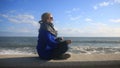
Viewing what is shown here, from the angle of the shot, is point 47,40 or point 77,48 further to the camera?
point 77,48

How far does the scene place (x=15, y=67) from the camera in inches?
208

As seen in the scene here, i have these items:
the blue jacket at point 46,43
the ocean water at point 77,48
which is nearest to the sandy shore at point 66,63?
the blue jacket at point 46,43

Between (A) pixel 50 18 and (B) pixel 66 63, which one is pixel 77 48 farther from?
(B) pixel 66 63

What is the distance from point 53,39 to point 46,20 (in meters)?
0.44

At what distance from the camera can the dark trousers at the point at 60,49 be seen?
548cm

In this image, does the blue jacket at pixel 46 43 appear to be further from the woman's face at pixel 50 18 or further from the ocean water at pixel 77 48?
the ocean water at pixel 77 48

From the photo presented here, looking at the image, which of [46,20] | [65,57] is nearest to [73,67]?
[65,57]

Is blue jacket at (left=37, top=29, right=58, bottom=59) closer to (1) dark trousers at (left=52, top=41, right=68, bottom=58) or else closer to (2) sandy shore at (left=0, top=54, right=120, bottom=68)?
(1) dark trousers at (left=52, top=41, right=68, bottom=58)

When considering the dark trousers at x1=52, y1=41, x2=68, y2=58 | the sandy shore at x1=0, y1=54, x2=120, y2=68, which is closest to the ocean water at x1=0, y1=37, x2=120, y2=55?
the dark trousers at x1=52, y1=41, x2=68, y2=58

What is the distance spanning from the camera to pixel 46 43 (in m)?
5.44

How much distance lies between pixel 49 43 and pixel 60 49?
306mm

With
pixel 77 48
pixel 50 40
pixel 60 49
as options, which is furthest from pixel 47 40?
pixel 77 48

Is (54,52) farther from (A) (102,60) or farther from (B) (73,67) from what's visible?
(A) (102,60)

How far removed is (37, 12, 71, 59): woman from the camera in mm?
5418
